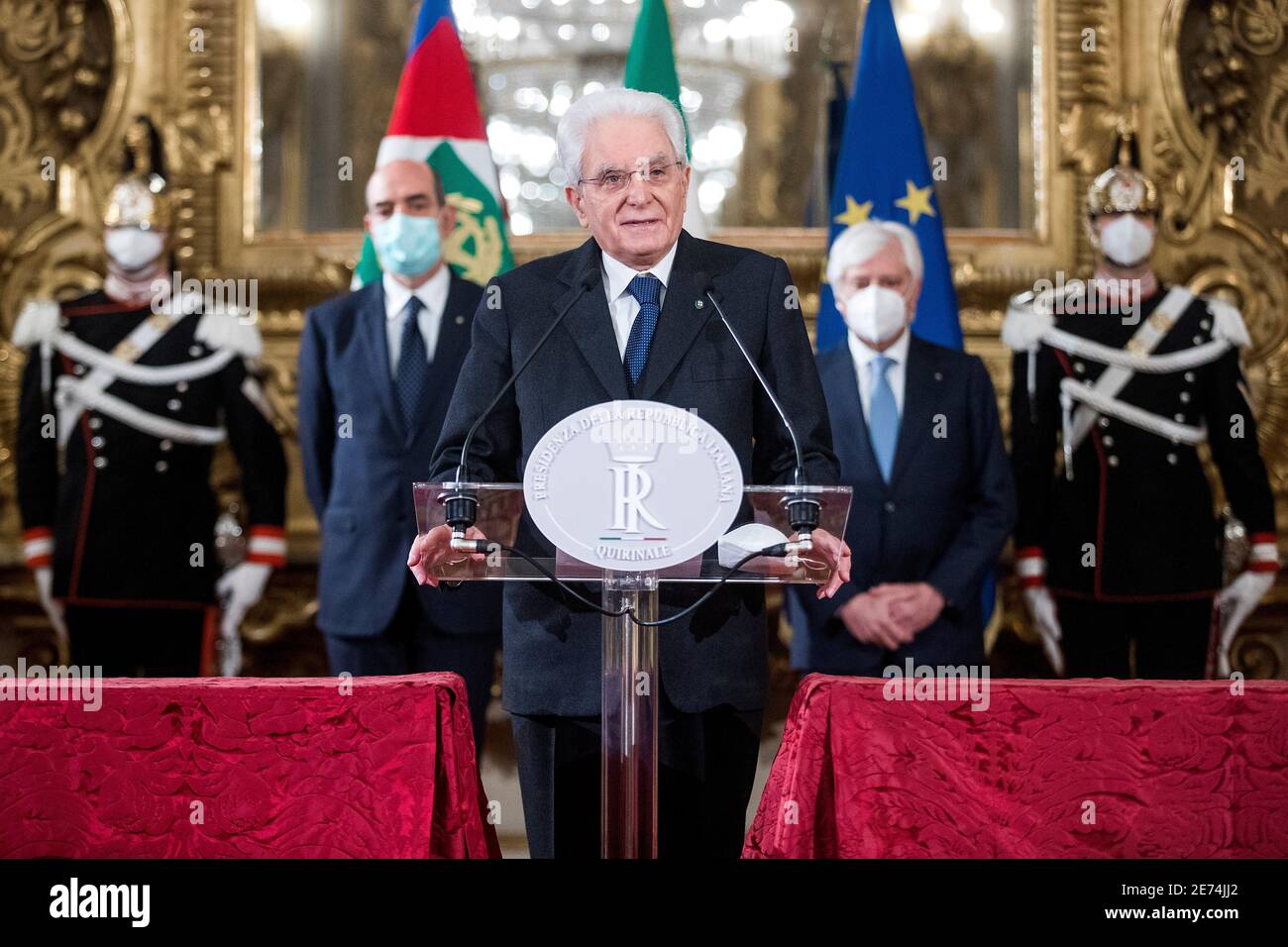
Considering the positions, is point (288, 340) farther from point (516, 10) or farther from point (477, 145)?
point (516, 10)

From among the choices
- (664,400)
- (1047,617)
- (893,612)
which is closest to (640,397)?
(664,400)

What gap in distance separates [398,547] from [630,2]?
214 centimetres

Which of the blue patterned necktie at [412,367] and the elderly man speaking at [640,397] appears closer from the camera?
the elderly man speaking at [640,397]

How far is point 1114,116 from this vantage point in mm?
4121

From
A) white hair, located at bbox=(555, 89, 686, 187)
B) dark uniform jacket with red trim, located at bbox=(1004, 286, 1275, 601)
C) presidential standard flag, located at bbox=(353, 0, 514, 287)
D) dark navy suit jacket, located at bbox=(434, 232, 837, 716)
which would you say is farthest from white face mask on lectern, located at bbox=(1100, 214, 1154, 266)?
white hair, located at bbox=(555, 89, 686, 187)

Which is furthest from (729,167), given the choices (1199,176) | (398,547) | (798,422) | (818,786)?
(818,786)

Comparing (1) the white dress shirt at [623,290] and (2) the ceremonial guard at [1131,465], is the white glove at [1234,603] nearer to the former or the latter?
(2) the ceremonial guard at [1131,465]

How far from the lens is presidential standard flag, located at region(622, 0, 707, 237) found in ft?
11.6

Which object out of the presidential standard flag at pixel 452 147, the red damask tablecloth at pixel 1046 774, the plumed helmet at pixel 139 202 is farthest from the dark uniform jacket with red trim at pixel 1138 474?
the plumed helmet at pixel 139 202

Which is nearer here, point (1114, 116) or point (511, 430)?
point (511, 430)

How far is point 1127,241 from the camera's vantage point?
136 inches

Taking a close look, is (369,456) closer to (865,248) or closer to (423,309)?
(423,309)

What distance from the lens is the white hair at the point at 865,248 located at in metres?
3.17
